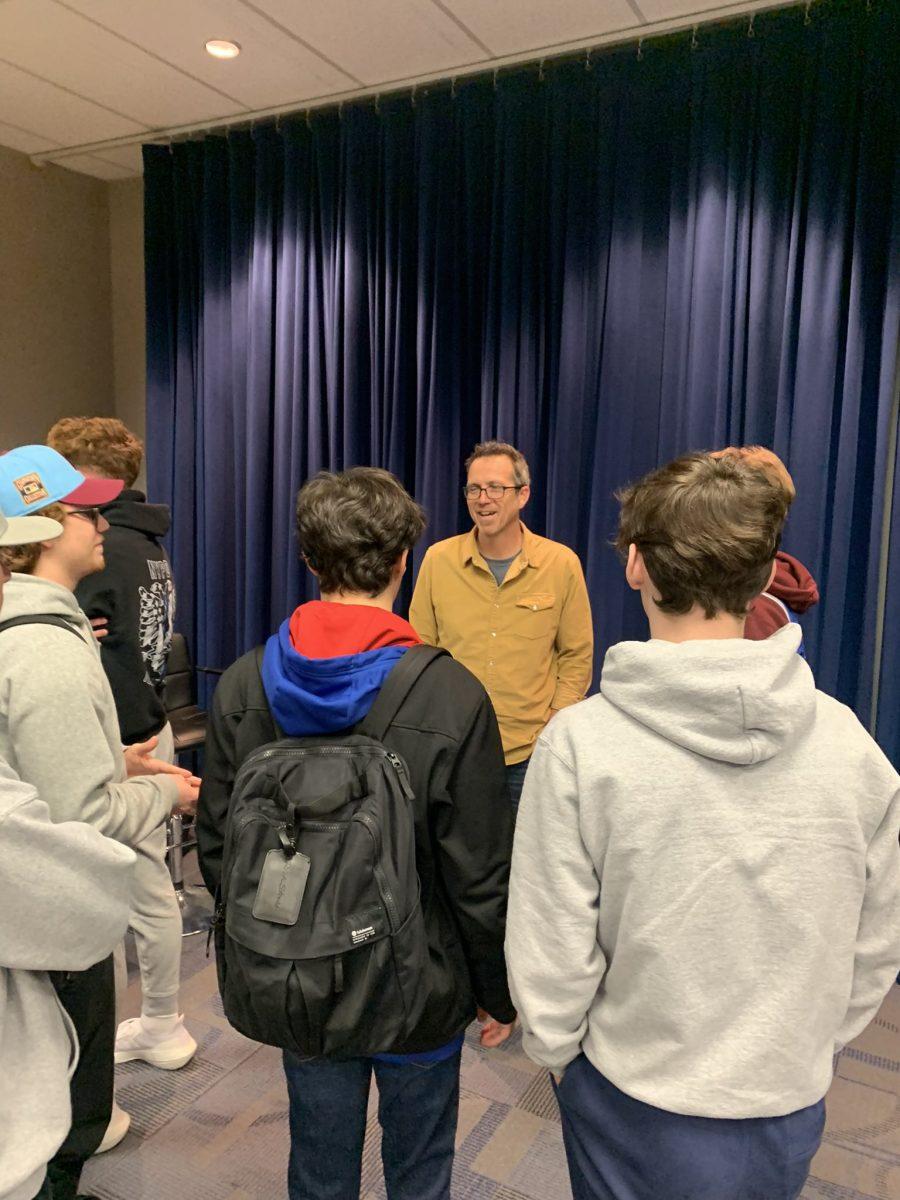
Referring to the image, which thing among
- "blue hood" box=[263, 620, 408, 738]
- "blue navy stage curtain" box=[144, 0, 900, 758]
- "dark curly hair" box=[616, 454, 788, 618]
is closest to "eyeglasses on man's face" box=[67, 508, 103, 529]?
"blue hood" box=[263, 620, 408, 738]

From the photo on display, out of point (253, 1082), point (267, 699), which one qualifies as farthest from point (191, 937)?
point (267, 699)

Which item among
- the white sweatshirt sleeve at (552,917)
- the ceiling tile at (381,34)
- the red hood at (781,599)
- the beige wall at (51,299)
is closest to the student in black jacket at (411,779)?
the white sweatshirt sleeve at (552,917)

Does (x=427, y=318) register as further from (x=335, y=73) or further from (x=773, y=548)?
(x=773, y=548)

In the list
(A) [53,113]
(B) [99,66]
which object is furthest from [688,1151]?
(A) [53,113]

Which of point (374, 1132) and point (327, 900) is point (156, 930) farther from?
point (327, 900)

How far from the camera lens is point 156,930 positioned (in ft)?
6.72

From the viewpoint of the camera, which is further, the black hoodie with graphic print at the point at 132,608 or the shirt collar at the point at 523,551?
the shirt collar at the point at 523,551

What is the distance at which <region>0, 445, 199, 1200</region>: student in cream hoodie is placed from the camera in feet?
4.21

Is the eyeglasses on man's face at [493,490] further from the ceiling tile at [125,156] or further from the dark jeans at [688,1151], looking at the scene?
the ceiling tile at [125,156]

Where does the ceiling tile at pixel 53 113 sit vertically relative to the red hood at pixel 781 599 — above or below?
above

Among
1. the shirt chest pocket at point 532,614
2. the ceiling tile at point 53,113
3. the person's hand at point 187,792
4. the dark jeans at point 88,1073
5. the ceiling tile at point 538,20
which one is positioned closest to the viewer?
the dark jeans at point 88,1073

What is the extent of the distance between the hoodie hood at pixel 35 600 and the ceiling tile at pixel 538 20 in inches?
81.0

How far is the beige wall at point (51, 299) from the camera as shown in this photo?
3.73 m

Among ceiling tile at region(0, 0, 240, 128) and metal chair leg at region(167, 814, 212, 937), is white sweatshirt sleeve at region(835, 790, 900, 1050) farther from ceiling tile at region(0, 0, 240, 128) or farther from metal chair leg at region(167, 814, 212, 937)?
ceiling tile at region(0, 0, 240, 128)
